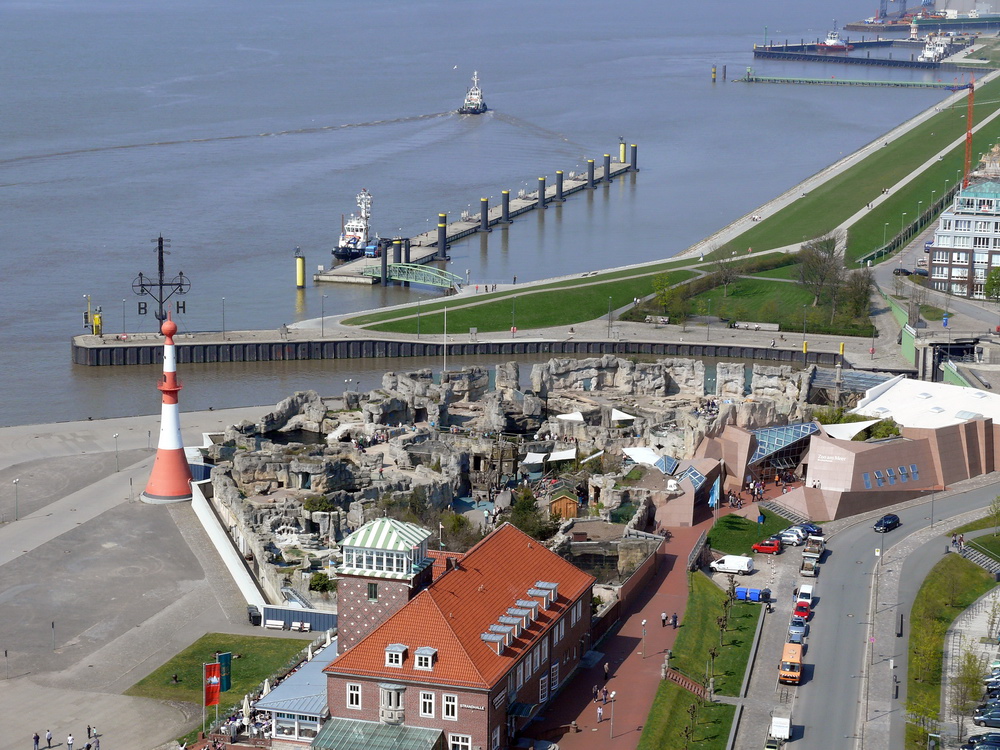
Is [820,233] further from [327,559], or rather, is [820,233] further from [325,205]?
[327,559]

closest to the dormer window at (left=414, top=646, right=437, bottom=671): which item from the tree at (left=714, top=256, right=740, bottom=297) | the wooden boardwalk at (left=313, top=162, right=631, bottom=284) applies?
the tree at (left=714, top=256, right=740, bottom=297)

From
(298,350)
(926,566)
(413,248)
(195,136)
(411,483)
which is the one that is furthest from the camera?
(195,136)

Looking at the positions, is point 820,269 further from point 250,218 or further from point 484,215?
point 250,218

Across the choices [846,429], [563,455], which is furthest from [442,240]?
[846,429]

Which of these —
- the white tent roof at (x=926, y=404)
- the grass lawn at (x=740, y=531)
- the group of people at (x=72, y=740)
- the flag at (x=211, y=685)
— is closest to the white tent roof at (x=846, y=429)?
the white tent roof at (x=926, y=404)

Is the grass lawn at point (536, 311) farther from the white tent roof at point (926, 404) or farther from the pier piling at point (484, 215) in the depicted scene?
the white tent roof at point (926, 404)

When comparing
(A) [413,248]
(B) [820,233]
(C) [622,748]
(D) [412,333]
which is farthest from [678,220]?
(C) [622,748]
